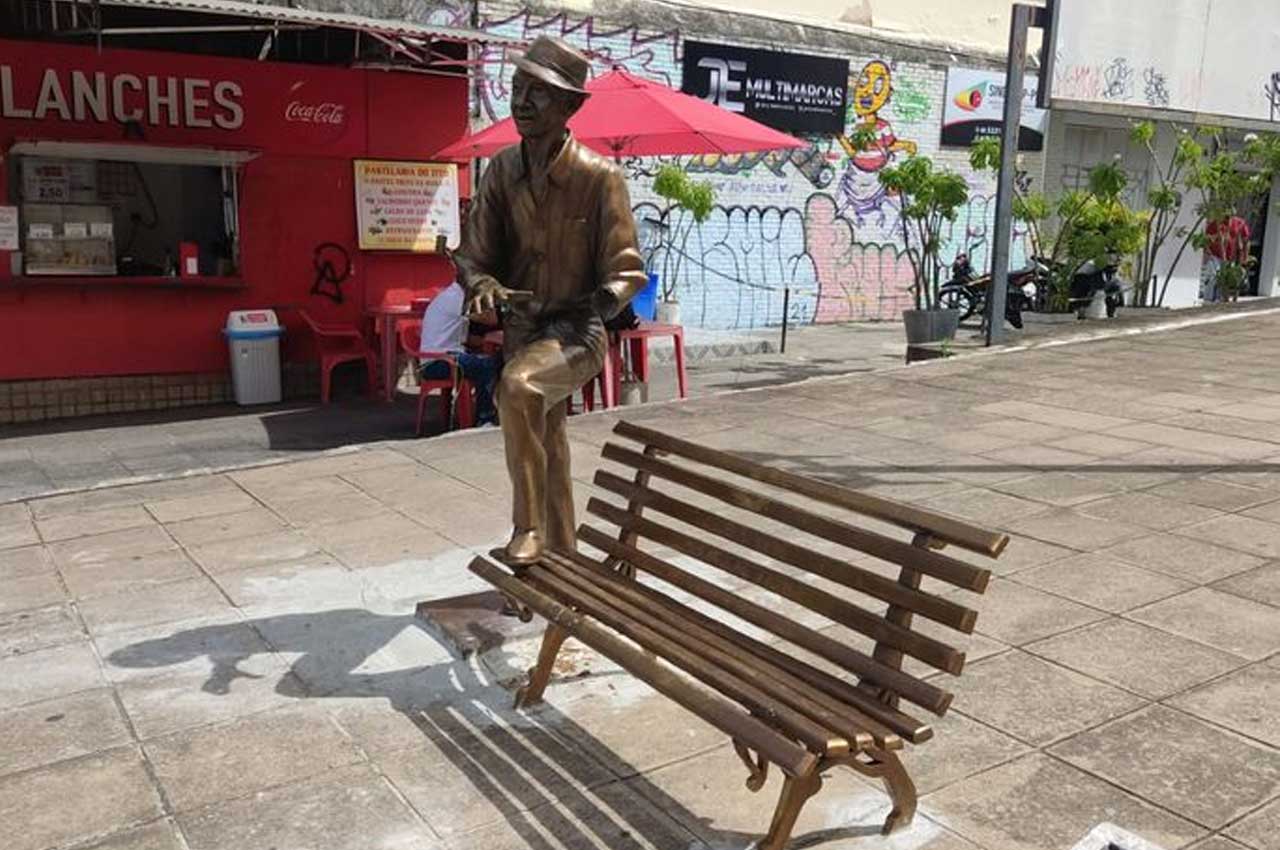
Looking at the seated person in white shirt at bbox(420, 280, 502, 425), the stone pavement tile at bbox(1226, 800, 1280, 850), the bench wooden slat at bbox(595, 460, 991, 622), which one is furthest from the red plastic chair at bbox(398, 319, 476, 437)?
the stone pavement tile at bbox(1226, 800, 1280, 850)

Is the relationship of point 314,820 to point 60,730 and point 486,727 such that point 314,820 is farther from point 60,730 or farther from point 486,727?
point 60,730

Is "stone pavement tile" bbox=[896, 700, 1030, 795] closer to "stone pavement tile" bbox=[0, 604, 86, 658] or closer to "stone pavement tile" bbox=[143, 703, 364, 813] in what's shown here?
"stone pavement tile" bbox=[143, 703, 364, 813]

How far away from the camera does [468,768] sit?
3.40m

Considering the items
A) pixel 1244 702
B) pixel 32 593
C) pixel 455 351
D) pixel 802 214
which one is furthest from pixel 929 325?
pixel 32 593

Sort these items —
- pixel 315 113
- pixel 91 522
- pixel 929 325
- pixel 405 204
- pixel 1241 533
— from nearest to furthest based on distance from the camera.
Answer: pixel 1241 533 < pixel 91 522 < pixel 315 113 < pixel 405 204 < pixel 929 325

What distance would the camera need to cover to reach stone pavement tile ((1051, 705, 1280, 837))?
10.3 feet

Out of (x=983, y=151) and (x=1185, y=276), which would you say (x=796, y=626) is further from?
(x=1185, y=276)

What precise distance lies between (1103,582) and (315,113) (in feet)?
26.8

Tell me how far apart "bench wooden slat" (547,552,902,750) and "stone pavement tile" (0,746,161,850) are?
1.38 m

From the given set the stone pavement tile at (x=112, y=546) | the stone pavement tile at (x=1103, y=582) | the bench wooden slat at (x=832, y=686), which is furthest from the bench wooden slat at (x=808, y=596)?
the stone pavement tile at (x=112, y=546)

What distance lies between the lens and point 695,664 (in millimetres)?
2932

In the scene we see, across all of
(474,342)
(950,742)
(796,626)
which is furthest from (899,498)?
(474,342)

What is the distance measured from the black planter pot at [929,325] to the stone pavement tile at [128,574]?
8001mm

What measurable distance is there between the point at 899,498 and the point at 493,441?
2.85 metres
